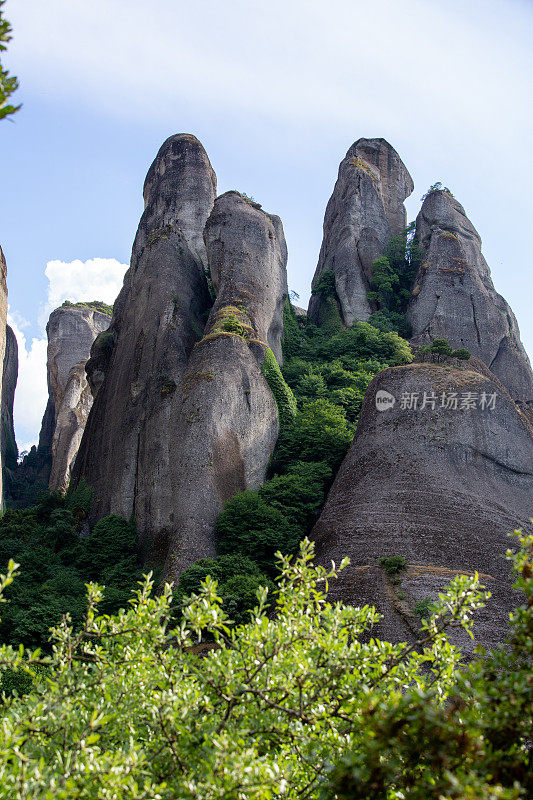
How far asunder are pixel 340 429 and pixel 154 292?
1398 centimetres

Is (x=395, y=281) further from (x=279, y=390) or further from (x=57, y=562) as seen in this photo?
(x=57, y=562)

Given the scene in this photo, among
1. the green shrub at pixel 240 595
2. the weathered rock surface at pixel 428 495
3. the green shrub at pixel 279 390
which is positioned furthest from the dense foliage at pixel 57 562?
the green shrub at pixel 279 390

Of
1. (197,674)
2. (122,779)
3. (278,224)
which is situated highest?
(278,224)

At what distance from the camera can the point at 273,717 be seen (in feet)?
23.9

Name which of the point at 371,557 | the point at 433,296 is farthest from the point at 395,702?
the point at 433,296

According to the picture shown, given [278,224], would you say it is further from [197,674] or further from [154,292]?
[197,674]

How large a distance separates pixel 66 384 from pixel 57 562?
32.8 m

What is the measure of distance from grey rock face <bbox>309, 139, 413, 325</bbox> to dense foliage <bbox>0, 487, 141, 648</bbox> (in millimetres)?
24653

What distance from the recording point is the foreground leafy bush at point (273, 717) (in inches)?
222

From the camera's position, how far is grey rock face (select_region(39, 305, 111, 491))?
2159 inches

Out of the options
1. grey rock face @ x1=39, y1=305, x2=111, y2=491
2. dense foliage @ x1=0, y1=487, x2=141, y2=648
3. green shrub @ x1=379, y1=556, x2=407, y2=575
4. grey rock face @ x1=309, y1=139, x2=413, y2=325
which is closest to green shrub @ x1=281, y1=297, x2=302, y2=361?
grey rock face @ x1=309, y1=139, x2=413, y2=325

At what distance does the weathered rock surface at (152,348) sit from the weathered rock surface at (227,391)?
1971 mm

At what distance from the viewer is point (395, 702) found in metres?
6.16

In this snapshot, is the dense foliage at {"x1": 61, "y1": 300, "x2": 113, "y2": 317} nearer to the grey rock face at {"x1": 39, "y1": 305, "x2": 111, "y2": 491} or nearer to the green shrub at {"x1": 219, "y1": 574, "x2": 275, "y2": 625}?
the grey rock face at {"x1": 39, "y1": 305, "x2": 111, "y2": 491}
